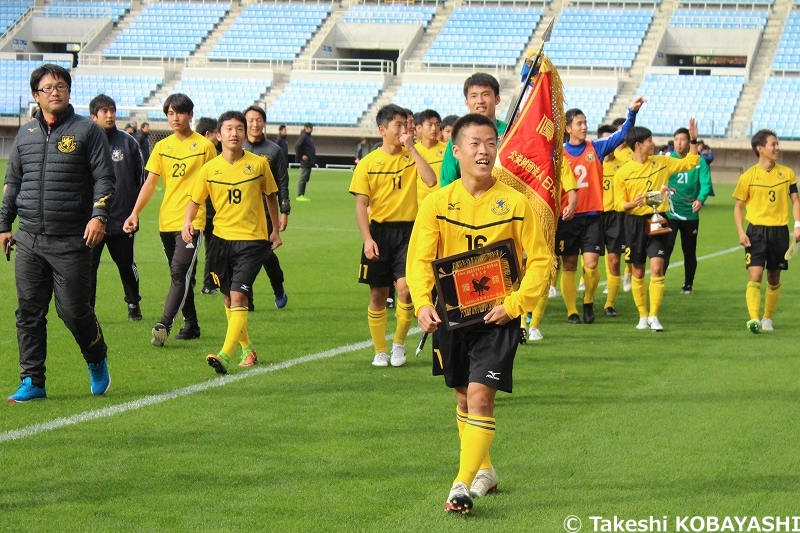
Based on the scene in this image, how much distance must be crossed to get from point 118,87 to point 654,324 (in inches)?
1576

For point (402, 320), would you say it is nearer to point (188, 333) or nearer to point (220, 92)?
point (188, 333)

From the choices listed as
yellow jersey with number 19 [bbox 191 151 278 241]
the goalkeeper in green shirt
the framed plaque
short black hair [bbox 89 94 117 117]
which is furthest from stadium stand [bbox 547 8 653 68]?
the framed plaque

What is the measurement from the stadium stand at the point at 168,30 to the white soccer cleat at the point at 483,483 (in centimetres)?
4717

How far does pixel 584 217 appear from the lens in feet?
39.4

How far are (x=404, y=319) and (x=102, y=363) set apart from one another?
2599 millimetres

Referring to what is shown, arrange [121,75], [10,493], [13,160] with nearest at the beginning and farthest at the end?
[10,493] → [13,160] → [121,75]

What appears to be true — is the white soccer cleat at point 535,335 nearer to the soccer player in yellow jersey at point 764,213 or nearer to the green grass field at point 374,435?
the green grass field at point 374,435

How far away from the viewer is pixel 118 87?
4784 cm

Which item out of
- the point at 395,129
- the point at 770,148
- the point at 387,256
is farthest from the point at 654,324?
the point at 395,129

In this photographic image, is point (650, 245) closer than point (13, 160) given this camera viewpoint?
No

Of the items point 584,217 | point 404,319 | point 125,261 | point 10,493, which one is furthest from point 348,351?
point 10,493

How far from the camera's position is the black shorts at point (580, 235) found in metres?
12.0

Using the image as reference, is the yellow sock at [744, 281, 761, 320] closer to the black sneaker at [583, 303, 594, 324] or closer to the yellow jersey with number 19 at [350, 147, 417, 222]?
the black sneaker at [583, 303, 594, 324]

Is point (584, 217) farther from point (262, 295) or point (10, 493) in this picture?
point (10, 493)
